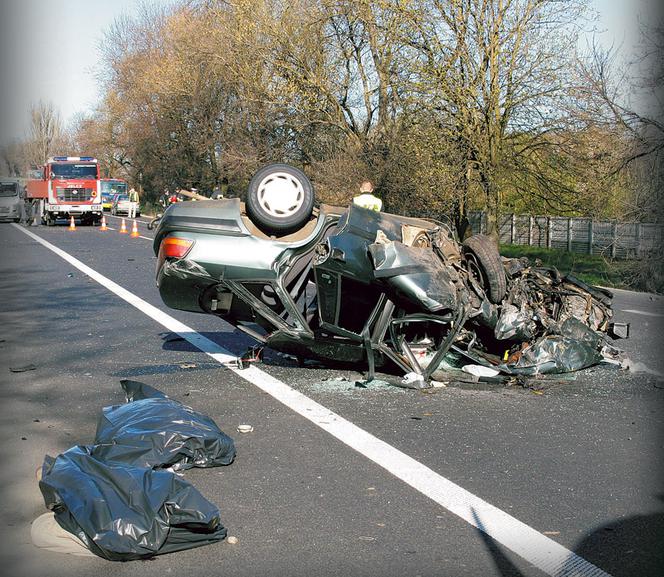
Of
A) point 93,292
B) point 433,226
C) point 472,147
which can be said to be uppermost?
point 472,147

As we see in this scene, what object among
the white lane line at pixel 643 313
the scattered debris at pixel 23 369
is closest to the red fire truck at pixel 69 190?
the white lane line at pixel 643 313

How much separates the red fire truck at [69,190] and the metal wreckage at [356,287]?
110ft

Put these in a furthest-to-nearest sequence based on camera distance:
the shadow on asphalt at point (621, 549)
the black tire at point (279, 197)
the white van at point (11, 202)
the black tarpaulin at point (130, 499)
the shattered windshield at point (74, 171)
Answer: the white van at point (11, 202)
the shattered windshield at point (74, 171)
the black tire at point (279, 197)
the black tarpaulin at point (130, 499)
the shadow on asphalt at point (621, 549)

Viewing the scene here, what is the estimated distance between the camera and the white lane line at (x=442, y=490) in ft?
12.7

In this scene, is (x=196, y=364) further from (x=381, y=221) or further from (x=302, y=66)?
(x=302, y=66)

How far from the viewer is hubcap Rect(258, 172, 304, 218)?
7148mm

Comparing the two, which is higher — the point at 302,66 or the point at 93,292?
the point at 302,66

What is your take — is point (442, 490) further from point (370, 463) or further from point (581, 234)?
point (581, 234)

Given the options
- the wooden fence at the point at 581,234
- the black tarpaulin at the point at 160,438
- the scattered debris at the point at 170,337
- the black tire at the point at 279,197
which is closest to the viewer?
the black tarpaulin at the point at 160,438

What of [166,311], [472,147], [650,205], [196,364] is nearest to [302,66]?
[472,147]

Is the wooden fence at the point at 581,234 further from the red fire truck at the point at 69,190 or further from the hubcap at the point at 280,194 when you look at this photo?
the red fire truck at the point at 69,190

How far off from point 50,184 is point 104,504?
37.5 m

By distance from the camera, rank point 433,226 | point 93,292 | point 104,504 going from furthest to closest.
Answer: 1. point 93,292
2. point 433,226
3. point 104,504

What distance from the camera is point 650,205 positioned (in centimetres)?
1658
